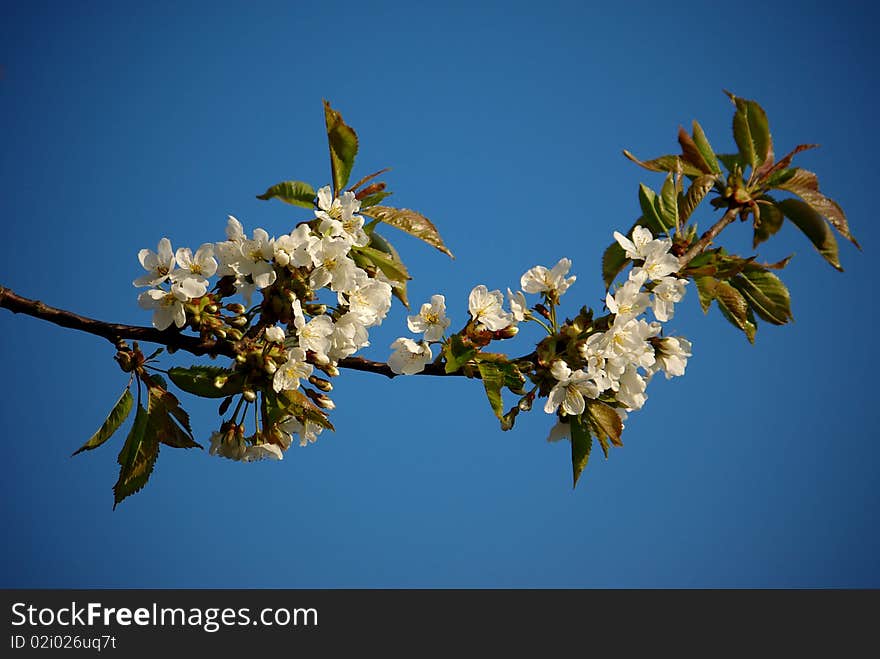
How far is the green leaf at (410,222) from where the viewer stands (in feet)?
5.39

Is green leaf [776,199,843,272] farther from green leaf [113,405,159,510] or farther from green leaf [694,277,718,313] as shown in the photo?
green leaf [113,405,159,510]

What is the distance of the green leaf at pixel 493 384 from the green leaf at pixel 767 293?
2.21 feet

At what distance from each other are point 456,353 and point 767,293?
79 cm

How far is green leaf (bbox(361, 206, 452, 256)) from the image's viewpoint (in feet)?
5.39

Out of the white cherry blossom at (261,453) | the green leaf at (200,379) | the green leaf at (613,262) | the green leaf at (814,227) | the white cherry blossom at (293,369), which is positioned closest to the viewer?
the white cherry blossom at (293,369)

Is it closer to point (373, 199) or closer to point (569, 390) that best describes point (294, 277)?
point (373, 199)

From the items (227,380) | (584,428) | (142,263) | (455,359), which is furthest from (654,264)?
(142,263)

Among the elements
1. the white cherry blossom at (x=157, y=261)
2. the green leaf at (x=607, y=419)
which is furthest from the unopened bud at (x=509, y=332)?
the white cherry blossom at (x=157, y=261)

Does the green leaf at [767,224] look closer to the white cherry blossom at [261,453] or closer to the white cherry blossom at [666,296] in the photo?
the white cherry blossom at [666,296]

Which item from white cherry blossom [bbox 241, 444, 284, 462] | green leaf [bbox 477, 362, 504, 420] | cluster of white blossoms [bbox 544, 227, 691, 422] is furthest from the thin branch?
white cherry blossom [bbox 241, 444, 284, 462]

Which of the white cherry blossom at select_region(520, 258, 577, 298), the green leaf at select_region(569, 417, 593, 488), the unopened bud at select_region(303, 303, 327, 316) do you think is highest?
the white cherry blossom at select_region(520, 258, 577, 298)

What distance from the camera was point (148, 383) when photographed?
5.36 ft

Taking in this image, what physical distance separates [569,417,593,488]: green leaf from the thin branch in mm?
421

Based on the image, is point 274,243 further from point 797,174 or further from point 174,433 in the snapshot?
point 797,174
